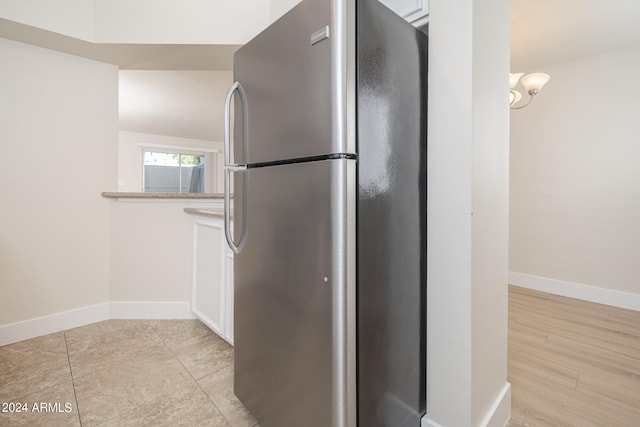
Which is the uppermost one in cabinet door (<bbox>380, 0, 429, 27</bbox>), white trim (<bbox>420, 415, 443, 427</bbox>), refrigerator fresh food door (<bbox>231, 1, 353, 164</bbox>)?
cabinet door (<bbox>380, 0, 429, 27</bbox>)

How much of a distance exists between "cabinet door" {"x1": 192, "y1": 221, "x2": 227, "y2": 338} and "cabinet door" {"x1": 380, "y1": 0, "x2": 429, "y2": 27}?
148 cm

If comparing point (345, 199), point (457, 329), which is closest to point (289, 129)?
point (345, 199)

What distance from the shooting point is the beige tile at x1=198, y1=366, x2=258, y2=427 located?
1.34 m

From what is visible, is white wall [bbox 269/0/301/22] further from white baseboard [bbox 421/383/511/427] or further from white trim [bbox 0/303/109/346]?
white trim [bbox 0/303/109/346]

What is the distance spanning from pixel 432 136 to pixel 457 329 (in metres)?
0.73

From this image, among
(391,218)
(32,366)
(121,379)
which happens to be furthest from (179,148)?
(391,218)

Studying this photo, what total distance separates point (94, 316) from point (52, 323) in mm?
251

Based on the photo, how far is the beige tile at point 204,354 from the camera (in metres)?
1.75

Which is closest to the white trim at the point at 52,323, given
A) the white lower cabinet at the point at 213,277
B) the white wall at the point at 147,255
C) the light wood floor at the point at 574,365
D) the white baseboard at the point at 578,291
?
the white wall at the point at 147,255

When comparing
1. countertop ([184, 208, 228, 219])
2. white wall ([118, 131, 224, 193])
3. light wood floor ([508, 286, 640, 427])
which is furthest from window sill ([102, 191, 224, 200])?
white wall ([118, 131, 224, 193])

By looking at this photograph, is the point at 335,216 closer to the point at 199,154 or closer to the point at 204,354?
the point at 204,354

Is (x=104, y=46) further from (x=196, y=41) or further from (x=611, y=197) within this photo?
(x=611, y=197)

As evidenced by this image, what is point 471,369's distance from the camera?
1.07 meters

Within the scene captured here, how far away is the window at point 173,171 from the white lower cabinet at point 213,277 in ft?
18.6
